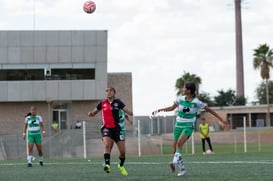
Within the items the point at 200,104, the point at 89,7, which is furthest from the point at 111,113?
the point at 89,7

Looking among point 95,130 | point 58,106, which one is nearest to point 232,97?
point 58,106

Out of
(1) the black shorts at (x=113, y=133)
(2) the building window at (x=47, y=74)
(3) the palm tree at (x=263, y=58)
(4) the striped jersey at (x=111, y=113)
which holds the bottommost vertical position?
(1) the black shorts at (x=113, y=133)

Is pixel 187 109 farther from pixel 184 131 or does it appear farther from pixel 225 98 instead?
pixel 225 98

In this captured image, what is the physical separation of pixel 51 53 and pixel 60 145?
27.0 m

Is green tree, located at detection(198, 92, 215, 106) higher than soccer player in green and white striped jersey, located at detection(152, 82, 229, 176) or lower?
higher

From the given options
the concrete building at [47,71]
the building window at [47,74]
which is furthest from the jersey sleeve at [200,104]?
the building window at [47,74]

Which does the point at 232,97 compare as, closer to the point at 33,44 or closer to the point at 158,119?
the point at 158,119

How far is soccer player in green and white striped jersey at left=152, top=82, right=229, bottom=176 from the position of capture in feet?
50.1

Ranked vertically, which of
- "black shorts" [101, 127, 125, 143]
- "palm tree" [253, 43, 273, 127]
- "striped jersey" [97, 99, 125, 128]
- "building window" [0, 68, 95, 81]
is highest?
"palm tree" [253, 43, 273, 127]

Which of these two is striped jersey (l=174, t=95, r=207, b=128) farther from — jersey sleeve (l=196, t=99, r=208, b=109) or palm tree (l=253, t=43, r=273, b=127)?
palm tree (l=253, t=43, r=273, b=127)

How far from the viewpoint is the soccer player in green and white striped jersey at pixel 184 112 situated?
1528 cm

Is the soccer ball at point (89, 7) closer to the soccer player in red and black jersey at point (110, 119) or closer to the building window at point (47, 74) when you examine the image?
the soccer player in red and black jersey at point (110, 119)

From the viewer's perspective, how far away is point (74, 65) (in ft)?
221

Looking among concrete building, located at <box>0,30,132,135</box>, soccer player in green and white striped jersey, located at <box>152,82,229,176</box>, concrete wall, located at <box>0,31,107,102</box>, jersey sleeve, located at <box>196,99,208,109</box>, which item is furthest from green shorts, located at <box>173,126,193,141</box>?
concrete wall, located at <box>0,31,107,102</box>
